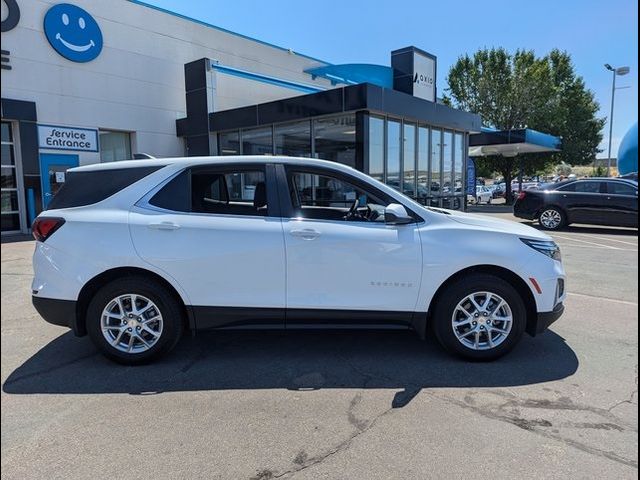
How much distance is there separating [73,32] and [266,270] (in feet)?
45.8

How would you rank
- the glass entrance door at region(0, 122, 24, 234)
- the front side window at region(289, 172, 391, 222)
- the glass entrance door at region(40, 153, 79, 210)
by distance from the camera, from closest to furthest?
the front side window at region(289, 172, 391, 222)
the glass entrance door at region(0, 122, 24, 234)
the glass entrance door at region(40, 153, 79, 210)

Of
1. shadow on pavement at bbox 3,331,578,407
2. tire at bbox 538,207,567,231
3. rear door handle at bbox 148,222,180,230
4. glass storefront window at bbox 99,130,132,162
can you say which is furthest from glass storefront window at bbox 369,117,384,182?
rear door handle at bbox 148,222,180,230

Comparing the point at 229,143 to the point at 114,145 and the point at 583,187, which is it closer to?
the point at 114,145

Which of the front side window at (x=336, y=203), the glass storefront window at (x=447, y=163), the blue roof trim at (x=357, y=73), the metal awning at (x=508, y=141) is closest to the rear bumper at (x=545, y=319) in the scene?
the front side window at (x=336, y=203)

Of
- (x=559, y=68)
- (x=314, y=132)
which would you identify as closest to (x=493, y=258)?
(x=314, y=132)

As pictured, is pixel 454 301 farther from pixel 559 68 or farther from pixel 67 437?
pixel 559 68

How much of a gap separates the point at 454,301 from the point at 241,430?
2.03 metres

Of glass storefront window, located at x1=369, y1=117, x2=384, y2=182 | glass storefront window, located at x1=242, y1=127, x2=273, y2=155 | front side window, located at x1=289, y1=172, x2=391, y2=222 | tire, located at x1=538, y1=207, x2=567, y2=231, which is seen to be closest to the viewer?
front side window, located at x1=289, y1=172, x2=391, y2=222

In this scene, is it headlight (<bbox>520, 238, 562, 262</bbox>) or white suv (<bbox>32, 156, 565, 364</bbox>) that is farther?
headlight (<bbox>520, 238, 562, 262</bbox>)

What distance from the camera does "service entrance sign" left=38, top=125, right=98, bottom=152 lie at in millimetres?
13906

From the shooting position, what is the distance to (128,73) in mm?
15836

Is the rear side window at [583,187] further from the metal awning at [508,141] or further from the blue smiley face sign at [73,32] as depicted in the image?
the blue smiley face sign at [73,32]

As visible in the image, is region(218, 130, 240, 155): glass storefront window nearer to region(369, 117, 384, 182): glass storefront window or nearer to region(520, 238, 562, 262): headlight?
region(369, 117, 384, 182): glass storefront window

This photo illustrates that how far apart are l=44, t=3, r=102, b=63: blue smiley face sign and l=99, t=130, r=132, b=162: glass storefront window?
2312 millimetres
